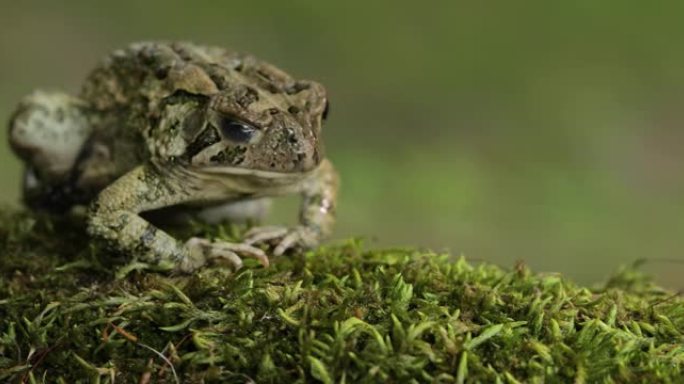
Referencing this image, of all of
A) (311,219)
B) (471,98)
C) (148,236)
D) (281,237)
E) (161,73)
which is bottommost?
(148,236)

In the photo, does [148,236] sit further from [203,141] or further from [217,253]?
[203,141]

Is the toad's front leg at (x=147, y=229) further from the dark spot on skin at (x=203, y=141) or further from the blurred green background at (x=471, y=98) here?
the blurred green background at (x=471, y=98)

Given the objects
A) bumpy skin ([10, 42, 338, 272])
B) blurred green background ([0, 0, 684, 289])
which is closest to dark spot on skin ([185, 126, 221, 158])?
bumpy skin ([10, 42, 338, 272])

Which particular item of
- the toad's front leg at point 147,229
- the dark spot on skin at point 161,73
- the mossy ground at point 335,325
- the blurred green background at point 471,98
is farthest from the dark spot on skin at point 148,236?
the blurred green background at point 471,98

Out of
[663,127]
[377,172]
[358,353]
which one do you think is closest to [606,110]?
[663,127]

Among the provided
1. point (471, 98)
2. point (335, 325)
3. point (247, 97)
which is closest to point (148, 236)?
point (247, 97)
